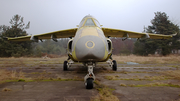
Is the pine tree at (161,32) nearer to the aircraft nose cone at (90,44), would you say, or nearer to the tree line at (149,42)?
the tree line at (149,42)

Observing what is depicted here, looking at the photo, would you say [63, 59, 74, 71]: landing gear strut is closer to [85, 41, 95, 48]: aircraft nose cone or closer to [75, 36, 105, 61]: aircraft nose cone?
[75, 36, 105, 61]: aircraft nose cone

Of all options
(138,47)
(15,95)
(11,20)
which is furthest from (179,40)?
(11,20)

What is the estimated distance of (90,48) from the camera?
3980mm

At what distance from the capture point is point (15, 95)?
354 centimetres

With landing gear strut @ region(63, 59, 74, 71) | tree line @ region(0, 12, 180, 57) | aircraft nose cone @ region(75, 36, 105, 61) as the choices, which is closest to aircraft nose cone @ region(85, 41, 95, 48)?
aircraft nose cone @ region(75, 36, 105, 61)

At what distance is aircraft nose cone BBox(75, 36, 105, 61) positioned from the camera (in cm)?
400

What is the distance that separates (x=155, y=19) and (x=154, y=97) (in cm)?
3700

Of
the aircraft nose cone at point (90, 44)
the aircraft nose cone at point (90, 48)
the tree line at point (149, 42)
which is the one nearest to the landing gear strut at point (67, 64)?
the aircraft nose cone at point (90, 48)

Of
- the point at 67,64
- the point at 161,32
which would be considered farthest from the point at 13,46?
the point at 161,32

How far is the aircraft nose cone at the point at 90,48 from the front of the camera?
4.00 metres

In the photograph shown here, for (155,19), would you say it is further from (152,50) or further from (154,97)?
(154,97)

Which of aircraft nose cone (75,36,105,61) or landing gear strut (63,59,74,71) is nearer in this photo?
aircraft nose cone (75,36,105,61)

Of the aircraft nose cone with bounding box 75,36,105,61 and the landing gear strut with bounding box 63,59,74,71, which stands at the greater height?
the aircraft nose cone with bounding box 75,36,105,61

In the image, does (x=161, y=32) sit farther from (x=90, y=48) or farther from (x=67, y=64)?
(x=90, y=48)
